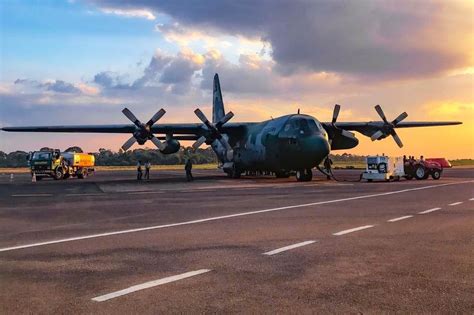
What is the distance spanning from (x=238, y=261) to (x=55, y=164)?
132 ft

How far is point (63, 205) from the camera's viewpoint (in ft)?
57.9

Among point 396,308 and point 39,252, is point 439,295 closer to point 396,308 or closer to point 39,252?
point 396,308

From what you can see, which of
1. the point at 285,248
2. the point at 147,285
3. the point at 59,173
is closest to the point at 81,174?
the point at 59,173

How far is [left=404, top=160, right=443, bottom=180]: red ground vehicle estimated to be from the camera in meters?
37.7

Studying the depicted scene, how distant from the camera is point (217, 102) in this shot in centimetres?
5194

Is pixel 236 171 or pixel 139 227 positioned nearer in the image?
pixel 139 227

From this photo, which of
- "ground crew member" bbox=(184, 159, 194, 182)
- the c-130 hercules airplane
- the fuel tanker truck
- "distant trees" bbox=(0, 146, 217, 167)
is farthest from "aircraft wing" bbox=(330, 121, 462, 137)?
"distant trees" bbox=(0, 146, 217, 167)

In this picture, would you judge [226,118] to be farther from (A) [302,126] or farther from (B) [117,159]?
(B) [117,159]

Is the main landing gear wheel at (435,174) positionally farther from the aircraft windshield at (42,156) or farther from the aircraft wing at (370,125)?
the aircraft windshield at (42,156)

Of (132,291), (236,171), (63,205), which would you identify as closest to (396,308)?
(132,291)

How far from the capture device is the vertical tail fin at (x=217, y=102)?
51.5 metres

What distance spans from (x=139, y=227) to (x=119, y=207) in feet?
17.3

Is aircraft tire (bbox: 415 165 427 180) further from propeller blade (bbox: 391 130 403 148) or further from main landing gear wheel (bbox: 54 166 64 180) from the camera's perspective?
main landing gear wheel (bbox: 54 166 64 180)

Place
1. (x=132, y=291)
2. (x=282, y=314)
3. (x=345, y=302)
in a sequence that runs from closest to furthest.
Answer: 1. (x=282, y=314)
2. (x=345, y=302)
3. (x=132, y=291)
